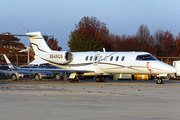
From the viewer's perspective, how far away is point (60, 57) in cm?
2670

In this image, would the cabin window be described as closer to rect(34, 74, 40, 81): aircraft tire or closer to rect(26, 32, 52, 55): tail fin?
rect(26, 32, 52, 55): tail fin

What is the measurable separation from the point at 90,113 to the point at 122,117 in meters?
1.09

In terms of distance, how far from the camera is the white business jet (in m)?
22.7

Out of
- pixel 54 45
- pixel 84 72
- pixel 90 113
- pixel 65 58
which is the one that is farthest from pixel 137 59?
pixel 54 45

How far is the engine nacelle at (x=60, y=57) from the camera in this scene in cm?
2656

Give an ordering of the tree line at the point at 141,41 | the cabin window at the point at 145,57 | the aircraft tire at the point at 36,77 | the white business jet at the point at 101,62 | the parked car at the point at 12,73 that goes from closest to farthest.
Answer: the white business jet at the point at 101,62 < the cabin window at the point at 145,57 < the parked car at the point at 12,73 < the aircraft tire at the point at 36,77 < the tree line at the point at 141,41

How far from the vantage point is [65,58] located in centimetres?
2648

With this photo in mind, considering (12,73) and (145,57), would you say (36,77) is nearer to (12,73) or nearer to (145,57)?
(12,73)

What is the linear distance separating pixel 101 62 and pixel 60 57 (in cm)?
416

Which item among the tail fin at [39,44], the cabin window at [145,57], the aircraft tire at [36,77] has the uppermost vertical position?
the tail fin at [39,44]

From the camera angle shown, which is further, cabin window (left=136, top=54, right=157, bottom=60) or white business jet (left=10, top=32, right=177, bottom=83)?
cabin window (left=136, top=54, right=157, bottom=60)

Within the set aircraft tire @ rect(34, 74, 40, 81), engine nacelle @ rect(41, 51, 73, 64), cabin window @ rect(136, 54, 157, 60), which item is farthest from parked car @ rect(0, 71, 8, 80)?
cabin window @ rect(136, 54, 157, 60)

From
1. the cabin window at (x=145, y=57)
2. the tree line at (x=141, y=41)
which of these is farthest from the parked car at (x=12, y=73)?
the tree line at (x=141, y=41)

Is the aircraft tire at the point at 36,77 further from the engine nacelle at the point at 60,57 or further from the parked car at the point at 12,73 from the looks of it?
the engine nacelle at the point at 60,57
